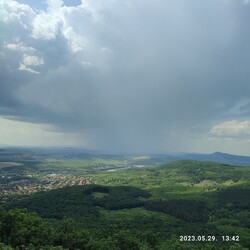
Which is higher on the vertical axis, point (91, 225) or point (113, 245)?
point (113, 245)

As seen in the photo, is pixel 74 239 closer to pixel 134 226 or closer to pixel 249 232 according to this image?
pixel 134 226

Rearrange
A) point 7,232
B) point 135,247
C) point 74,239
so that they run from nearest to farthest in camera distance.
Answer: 1. point 7,232
2. point 74,239
3. point 135,247

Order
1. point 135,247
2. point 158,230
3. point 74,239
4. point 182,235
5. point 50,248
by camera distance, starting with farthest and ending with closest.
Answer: point 158,230
point 182,235
point 135,247
point 74,239
point 50,248

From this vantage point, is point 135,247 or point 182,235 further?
point 182,235

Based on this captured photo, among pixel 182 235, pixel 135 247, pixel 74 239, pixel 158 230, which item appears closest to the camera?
pixel 74 239

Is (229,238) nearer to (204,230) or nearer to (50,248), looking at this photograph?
(204,230)

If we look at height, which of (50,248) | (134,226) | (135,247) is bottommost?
(134,226)

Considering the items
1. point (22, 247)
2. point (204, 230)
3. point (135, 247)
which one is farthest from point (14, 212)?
point (204, 230)

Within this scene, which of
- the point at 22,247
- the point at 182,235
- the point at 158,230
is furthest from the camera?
the point at 158,230

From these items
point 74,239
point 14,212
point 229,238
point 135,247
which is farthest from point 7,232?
point 229,238
